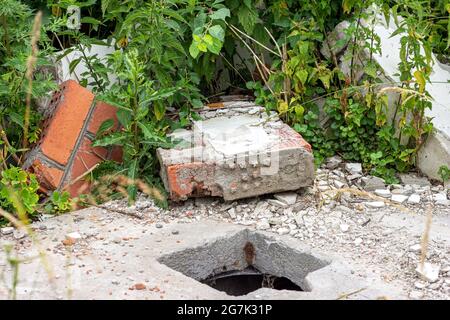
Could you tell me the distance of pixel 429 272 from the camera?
324cm

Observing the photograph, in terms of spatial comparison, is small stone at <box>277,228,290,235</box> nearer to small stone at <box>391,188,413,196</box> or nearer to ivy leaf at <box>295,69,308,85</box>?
small stone at <box>391,188,413,196</box>

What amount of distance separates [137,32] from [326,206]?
136 centimetres

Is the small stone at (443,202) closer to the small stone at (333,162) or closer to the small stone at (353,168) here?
the small stone at (353,168)

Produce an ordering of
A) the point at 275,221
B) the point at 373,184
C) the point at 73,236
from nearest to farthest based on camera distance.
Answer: the point at 73,236
the point at 275,221
the point at 373,184

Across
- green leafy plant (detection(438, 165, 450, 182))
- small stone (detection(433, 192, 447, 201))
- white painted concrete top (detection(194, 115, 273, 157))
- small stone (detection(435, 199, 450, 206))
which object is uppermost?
white painted concrete top (detection(194, 115, 273, 157))

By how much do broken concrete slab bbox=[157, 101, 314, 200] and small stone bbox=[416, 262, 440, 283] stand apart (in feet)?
3.07

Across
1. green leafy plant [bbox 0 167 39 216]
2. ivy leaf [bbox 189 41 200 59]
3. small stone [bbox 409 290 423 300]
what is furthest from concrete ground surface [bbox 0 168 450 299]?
ivy leaf [bbox 189 41 200 59]

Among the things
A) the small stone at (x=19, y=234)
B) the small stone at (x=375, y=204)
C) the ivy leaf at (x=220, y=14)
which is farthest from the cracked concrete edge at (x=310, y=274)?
the ivy leaf at (x=220, y=14)

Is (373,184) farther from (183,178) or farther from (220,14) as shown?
(220,14)

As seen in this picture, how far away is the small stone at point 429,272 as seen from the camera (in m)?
3.21

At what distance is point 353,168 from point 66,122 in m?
1.63

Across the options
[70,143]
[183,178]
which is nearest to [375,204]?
[183,178]

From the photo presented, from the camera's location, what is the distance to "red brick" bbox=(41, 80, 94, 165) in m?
4.11

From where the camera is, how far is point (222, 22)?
4316 millimetres
